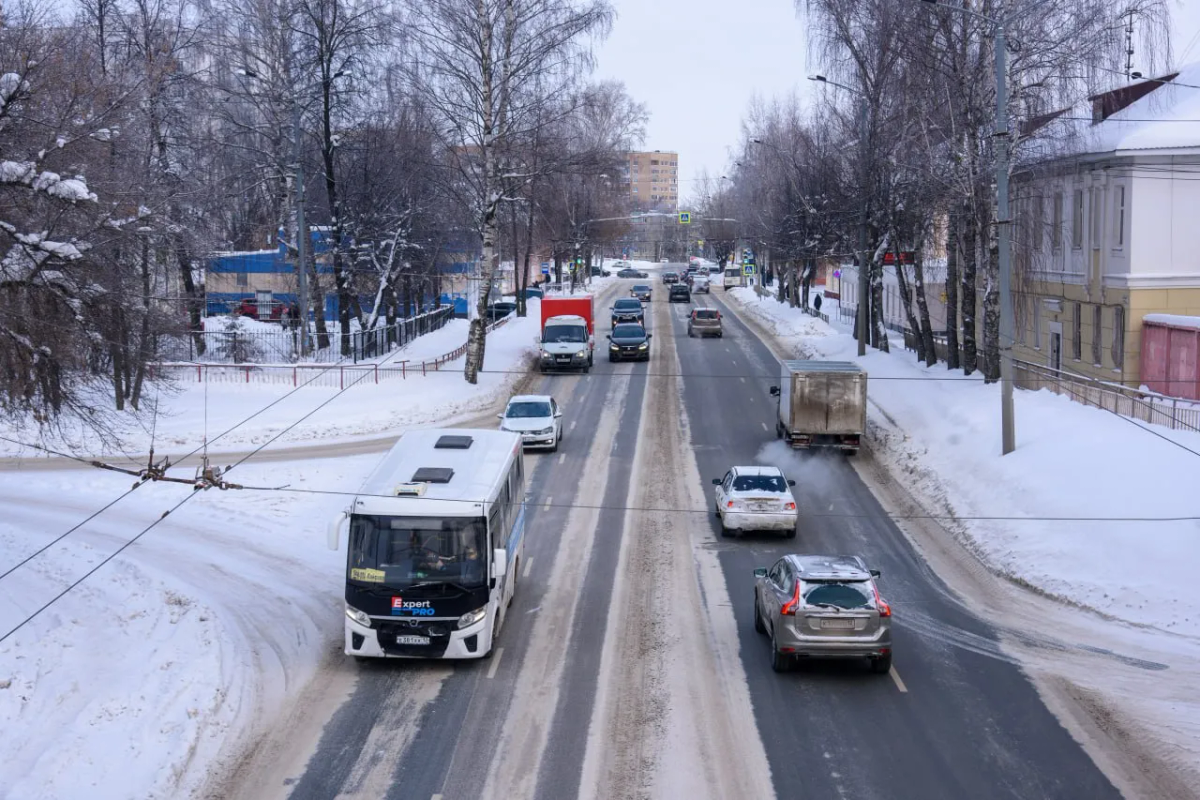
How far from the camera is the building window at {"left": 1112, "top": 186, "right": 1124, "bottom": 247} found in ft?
105

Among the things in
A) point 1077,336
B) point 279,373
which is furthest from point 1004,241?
point 279,373

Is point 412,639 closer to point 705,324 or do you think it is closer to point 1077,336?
point 1077,336

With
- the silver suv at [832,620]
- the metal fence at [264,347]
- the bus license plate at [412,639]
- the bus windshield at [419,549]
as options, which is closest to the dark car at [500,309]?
the metal fence at [264,347]

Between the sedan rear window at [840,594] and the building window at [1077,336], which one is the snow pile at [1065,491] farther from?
the sedan rear window at [840,594]

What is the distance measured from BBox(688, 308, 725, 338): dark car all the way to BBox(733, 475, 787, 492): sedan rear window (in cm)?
3439

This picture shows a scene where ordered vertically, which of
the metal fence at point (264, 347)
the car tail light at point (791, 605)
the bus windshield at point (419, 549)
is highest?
the metal fence at point (264, 347)

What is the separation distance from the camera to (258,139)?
1992 inches

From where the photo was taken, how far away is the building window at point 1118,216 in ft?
105

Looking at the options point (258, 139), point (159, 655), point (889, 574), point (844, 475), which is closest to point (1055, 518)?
point (889, 574)

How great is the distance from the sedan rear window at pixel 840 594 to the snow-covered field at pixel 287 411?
19303 millimetres

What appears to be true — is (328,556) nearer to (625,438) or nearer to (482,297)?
(625,438)

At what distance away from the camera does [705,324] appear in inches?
2296

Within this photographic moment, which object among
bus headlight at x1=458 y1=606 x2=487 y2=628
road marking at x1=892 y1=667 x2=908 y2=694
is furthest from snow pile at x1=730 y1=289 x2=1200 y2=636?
bus headlight at x1=458 y1=606 x2=487 y2=628

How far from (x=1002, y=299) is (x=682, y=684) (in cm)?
1305
